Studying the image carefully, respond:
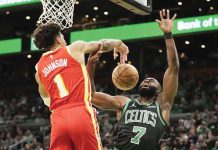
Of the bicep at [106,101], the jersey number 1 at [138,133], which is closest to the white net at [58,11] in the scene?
the bicep at [106,101]

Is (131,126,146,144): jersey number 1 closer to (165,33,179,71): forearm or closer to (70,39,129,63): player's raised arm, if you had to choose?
(165,33,179,71): forearm

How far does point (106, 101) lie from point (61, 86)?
74 cm

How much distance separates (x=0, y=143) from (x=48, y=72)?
1581 cm

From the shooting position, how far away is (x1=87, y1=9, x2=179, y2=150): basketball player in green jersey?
193 inches

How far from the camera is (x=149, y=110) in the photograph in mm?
4984

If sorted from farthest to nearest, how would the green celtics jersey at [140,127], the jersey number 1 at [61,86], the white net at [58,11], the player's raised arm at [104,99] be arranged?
the white net at [58,11] → the player's raised arm at [104,99] → the green celtics jersey at [140,127] → the jersey number 1 at [61,86]

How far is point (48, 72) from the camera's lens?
186 inches

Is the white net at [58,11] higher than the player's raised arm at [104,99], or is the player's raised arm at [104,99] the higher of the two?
the white net at [58,11]

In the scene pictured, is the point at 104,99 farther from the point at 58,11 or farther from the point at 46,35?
the point at 58,11

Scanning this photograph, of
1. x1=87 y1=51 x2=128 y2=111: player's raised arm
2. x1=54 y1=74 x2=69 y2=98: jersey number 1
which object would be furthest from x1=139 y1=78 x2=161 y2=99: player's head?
x1=54 y1=74 x2=69 y2=98: jersey number 1

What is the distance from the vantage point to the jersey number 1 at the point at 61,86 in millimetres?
4605

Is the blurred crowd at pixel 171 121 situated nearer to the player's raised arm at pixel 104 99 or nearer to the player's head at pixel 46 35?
the player's raised arm at pixel 104 99

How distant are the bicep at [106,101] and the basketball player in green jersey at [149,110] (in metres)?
0.01

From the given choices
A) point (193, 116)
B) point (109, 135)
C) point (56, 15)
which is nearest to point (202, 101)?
point (193, 116)
